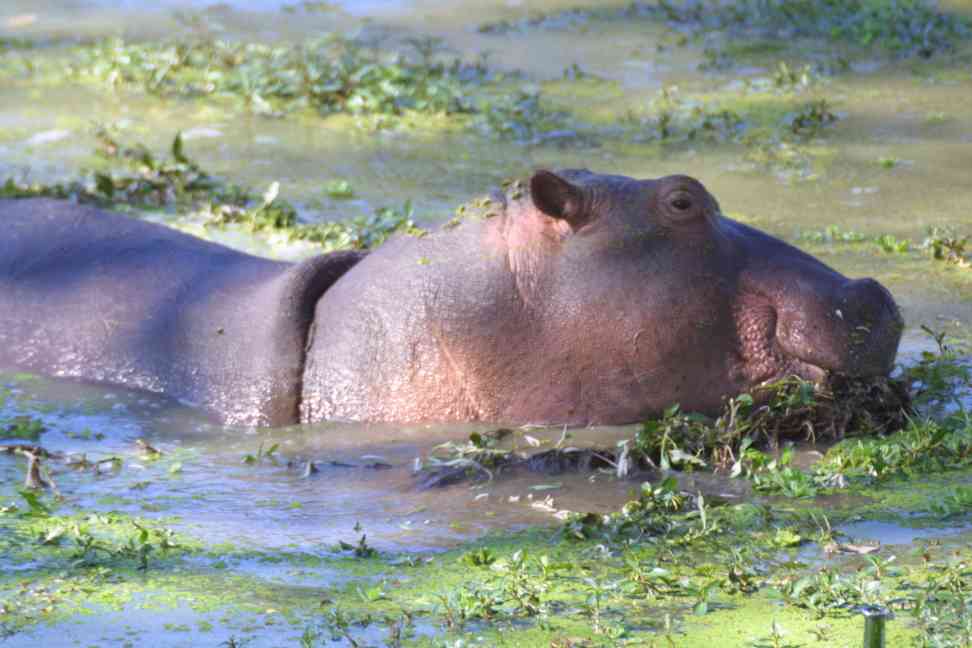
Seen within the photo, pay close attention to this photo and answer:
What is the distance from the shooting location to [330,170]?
9500 millimetres

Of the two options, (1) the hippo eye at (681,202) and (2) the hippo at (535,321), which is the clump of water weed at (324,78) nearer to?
(2) the hippo at (535,321)

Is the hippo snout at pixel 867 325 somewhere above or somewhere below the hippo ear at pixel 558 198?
below

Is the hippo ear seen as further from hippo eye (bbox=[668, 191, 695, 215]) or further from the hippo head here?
hippo eye (bbox=[668, 191, 695, 215])

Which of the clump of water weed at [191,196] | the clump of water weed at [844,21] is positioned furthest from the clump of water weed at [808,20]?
the clump of water weed at [191,196]

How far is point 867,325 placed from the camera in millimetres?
5230

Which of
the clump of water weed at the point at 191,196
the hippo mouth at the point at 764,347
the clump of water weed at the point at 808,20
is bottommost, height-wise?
the clump of water weed at the point at 191,196

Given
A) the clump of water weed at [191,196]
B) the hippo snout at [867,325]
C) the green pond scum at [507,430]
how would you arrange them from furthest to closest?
the clump of water weed at [191,196] < the hippo snout at [867,325] < the green pond scum at [507,430]

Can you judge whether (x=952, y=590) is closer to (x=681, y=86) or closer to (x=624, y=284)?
(x=624, y=284)

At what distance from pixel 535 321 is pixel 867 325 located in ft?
3.39

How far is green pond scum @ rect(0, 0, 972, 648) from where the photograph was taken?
3.86 meters

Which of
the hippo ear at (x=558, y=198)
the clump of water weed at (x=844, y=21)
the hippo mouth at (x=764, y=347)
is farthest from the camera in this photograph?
the clump of water weed at (x=844, y=21)

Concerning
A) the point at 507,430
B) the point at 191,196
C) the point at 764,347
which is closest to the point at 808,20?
the point at 191,196

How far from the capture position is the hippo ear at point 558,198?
545cm

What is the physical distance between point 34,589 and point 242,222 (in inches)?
179
